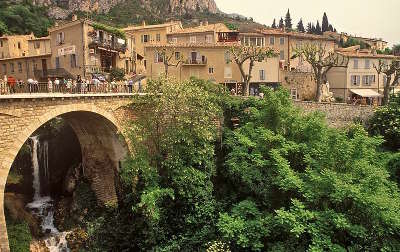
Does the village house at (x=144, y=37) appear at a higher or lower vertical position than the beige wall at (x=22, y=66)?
higher

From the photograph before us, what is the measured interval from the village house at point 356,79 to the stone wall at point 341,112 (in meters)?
15.9

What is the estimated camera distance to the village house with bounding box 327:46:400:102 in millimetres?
49188

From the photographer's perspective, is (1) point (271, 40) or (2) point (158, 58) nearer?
(2) point (158, 58)

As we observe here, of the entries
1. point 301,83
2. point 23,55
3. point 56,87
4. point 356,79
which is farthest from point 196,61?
point 23,55

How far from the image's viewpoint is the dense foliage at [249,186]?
1994cm

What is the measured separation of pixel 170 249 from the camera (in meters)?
23.6

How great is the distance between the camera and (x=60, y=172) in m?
35.1

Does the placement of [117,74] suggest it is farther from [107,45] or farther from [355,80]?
[355,80]

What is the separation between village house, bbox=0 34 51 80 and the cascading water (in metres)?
15.6

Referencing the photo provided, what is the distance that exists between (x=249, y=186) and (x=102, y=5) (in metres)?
114

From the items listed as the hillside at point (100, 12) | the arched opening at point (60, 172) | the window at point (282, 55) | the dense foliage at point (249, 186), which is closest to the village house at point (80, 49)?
the arched opening at point (60, 172)

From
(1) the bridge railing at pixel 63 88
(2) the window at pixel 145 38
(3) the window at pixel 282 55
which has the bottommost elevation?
(1) the bridge railing at pixel 63 88

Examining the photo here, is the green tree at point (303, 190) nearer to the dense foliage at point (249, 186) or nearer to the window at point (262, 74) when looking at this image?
the dense foliage at point (249, 186)

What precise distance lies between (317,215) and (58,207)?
72.5 ft
